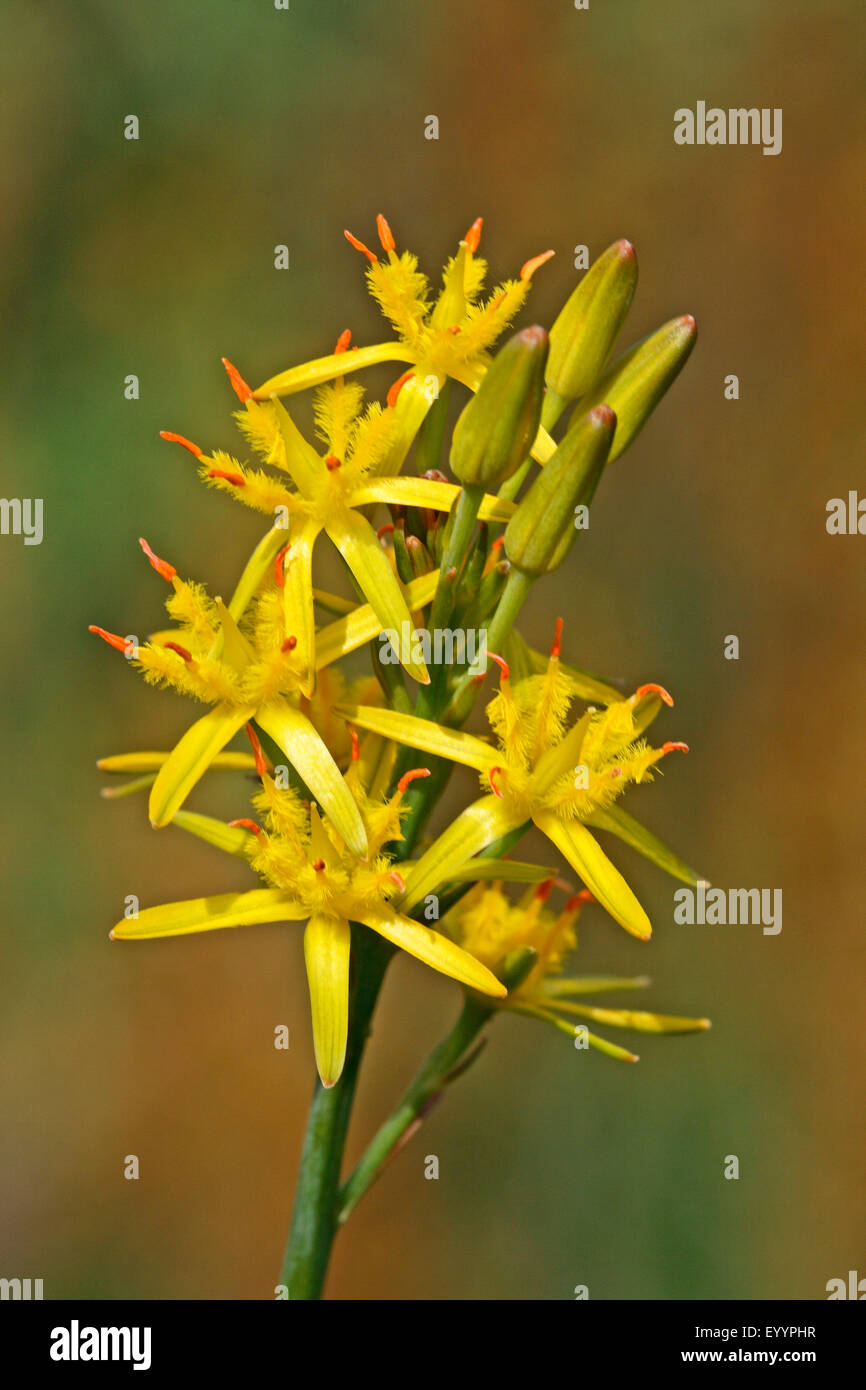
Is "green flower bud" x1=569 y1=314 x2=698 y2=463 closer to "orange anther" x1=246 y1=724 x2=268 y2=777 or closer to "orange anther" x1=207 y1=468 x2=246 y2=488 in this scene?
"orange anther" x1=207 y1=468 x2=246 y2=488

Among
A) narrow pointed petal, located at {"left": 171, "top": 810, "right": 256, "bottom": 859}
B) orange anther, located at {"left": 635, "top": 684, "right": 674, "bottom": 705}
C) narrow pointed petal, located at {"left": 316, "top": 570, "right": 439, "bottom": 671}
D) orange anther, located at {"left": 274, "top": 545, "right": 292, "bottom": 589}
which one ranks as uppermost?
orange anther, located at {"left": 274, "top": 545, "right": 292, "bottom": 589}

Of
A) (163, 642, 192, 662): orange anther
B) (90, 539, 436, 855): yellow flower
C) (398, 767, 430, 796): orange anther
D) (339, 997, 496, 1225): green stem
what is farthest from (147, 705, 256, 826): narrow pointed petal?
(339, 997, 496, 1225): green stem

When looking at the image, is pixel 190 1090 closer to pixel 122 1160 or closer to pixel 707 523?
pixel 122 1160

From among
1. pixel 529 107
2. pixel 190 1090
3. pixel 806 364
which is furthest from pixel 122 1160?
pixel 529 107

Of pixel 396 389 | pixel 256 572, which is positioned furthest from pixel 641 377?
pixel 256 572

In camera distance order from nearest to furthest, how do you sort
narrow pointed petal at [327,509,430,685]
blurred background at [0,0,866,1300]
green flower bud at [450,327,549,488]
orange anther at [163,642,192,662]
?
green flower bud at [450,327,549,488] → narrow pointed petal at [327,509,430,685] → orange anther at [163,642,192,662] → blurred background at [0,0,866,1300]

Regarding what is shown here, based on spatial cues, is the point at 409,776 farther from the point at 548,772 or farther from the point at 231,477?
the point at 231,477
